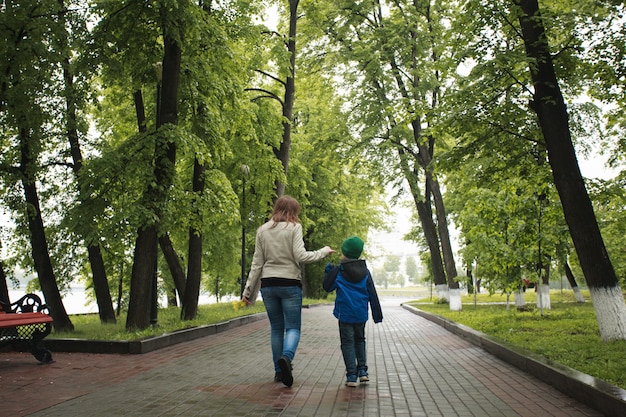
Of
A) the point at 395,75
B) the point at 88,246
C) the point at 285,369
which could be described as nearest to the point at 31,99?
the point at 88,246

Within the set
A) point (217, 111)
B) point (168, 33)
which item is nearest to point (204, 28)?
point (168, 33)

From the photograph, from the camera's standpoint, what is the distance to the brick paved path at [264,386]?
16.5ft

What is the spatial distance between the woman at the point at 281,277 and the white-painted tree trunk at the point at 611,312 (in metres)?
5.49

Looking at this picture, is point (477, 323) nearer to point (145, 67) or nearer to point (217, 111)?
point (217, 111)

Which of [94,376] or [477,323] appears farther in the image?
[477,323]

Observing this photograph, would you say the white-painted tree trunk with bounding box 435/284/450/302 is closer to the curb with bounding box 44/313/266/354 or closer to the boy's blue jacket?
the curb with bounding box 44/313/266/354

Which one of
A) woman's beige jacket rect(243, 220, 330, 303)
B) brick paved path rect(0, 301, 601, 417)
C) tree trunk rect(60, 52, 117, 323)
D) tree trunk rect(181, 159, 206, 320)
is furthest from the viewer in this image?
tree trunk rect(181, 159, 206, 320)

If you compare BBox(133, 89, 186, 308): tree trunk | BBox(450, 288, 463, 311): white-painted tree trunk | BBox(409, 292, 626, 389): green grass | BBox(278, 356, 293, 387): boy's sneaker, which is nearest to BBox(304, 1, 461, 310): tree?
BBox(450, 288, 463, 311): white-painted tree trunk

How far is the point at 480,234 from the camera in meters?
15.7

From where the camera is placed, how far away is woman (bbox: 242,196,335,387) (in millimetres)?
6121

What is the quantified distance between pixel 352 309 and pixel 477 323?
797cm

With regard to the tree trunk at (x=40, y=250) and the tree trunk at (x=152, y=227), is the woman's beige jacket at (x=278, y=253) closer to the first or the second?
the tree trunk at (x=152, y=227)

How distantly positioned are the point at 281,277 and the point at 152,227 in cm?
563

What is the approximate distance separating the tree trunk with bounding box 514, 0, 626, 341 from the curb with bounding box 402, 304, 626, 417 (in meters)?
1.80
